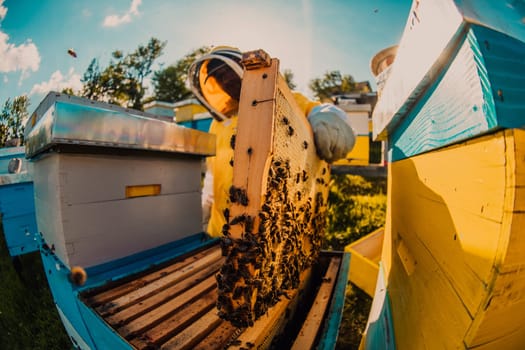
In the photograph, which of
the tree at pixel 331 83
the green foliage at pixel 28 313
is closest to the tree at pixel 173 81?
the tree at pixel 331 83

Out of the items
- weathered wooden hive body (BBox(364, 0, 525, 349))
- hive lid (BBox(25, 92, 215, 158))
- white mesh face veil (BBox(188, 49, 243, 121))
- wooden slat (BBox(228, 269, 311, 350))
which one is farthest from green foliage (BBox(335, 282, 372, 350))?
white mesh face veil (BBox(188, 49, 243, 121))

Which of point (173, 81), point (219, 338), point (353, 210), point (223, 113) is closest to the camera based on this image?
point (219, 338)

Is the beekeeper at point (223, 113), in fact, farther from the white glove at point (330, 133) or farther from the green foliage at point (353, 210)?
the green foliage at point (353, 210)

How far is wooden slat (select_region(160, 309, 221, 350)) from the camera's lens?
90 cm

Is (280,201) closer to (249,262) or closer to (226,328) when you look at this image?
(249,262)

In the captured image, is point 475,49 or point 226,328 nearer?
point 475,49

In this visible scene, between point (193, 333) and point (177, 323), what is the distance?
0.11 m

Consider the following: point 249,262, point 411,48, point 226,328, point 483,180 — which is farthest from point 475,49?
point 226,328

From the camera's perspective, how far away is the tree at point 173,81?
2216 cm

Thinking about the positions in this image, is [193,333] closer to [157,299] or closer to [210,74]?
[157,299]

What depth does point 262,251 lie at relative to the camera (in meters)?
0.86

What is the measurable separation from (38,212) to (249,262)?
2081mm

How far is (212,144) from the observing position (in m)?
2.22

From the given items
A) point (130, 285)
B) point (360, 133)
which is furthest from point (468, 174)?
point (360, 133)
